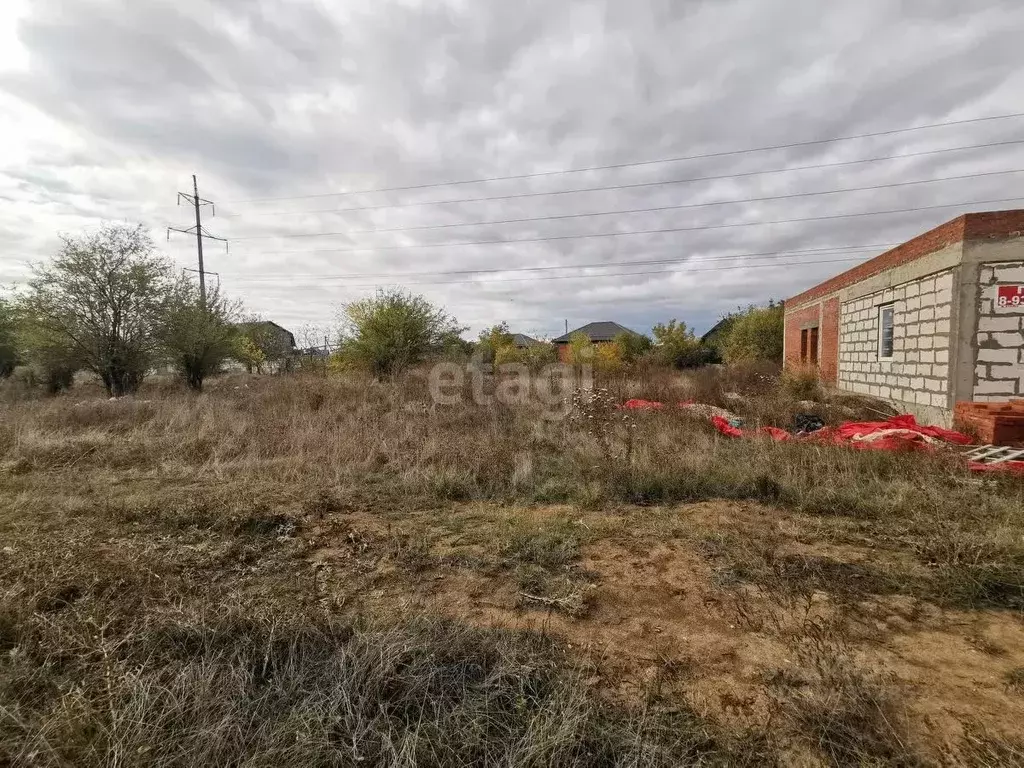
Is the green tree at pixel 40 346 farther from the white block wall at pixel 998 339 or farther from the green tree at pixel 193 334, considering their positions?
the white block wall at pixel 998 339

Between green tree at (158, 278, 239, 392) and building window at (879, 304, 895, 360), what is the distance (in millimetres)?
19987

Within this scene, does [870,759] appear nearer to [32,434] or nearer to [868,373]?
[32,434]

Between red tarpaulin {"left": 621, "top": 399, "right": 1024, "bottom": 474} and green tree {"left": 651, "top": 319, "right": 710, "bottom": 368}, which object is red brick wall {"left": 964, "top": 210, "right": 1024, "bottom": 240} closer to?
red tarpaulin {"left": 621, "top": 399, "right": 1024, "bottom": 474}

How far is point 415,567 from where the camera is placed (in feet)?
9.98

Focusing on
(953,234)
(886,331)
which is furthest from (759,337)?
(953,234)

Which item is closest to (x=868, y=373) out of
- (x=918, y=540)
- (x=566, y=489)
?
(x=918, y=540)

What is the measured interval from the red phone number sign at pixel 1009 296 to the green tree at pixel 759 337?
17.3m

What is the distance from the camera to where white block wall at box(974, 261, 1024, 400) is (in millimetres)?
6828

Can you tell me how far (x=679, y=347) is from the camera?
93.6ft

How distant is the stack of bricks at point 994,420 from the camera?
19.9 feet

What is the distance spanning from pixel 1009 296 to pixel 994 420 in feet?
7.24

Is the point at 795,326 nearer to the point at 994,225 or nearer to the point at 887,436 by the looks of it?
the point at 994,225

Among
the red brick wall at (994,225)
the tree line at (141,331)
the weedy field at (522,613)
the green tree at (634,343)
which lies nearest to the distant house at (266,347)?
the tree line at (141,331)

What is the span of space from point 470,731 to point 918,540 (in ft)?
12.0
